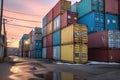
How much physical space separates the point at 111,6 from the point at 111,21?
2.79 m

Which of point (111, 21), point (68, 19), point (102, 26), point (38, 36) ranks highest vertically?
point (111, 21)

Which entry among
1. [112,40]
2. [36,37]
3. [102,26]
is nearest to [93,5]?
[102,26]

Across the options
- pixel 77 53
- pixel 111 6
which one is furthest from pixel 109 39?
pixel 111 6

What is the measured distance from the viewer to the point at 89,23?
30.9 metres

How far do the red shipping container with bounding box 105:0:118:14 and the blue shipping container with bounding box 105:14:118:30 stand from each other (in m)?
0.78

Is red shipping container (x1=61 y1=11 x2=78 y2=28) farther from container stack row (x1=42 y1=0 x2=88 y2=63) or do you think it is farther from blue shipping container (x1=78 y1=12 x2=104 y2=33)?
blue shipping container (x1=78 y1=12 x2=104 y2=33)

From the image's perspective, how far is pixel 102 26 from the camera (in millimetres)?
30547

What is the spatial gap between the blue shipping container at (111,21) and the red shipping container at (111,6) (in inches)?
30.6

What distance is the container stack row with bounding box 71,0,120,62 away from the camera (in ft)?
83.2

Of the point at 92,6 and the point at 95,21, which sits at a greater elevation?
the point at 92,6

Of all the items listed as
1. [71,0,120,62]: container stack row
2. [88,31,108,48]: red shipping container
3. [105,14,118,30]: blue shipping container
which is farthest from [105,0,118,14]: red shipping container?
[88,31,108,48]: red shipping container

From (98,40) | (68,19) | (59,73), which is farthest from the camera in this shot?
(68,19)

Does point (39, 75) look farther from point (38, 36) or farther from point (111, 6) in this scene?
point (38, 36)

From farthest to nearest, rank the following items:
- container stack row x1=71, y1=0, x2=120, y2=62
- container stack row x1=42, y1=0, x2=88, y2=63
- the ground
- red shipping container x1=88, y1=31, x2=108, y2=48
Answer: red shipping container x1=88, y1=31, x2=108, y2=48, container stack row x1=71, y1=0, x2=120, y2=62, container stack row x1=42, y1=0, x2=88, y2=63, the ground
